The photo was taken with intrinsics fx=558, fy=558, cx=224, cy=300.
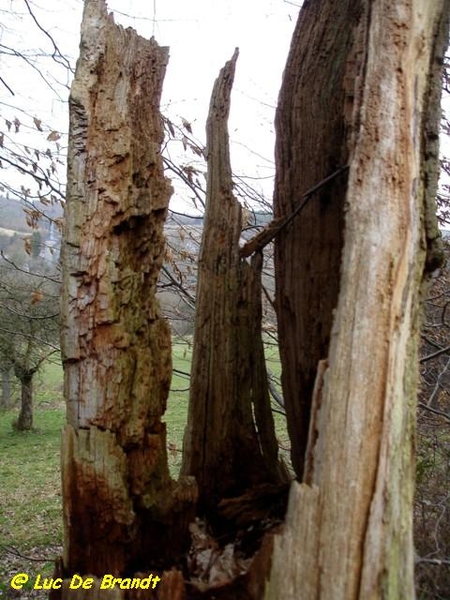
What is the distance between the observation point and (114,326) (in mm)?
1763

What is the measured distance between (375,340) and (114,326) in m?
0.83

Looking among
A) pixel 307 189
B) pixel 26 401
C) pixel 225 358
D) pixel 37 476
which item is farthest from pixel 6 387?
pixel 307 189

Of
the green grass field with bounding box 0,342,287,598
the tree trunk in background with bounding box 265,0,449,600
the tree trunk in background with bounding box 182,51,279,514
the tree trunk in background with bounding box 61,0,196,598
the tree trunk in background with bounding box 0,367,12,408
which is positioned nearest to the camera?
the tree trunk in background with bounding box 265,0,449,600

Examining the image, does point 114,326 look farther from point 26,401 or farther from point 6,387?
point 6,387

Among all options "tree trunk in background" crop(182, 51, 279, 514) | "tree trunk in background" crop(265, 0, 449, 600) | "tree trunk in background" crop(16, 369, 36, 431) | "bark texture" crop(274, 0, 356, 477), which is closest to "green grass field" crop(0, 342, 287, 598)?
"tree trunk in background" crop(16, 369, 36, 431)

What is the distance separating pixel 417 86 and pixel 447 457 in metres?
4.44

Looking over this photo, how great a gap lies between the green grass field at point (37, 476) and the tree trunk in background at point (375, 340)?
2.78 metres

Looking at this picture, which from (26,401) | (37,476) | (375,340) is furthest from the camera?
(26,401)

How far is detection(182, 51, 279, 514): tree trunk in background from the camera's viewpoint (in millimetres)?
2076

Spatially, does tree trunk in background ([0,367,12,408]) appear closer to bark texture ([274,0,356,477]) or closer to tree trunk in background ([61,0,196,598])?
bark texture ([274,0,356,477])

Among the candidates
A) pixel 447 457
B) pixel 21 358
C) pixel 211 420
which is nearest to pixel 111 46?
pixel 211 420

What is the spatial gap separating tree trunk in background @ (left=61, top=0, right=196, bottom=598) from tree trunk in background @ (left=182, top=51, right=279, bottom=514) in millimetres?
195

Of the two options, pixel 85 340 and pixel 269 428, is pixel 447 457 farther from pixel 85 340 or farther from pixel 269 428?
pixel 85 340

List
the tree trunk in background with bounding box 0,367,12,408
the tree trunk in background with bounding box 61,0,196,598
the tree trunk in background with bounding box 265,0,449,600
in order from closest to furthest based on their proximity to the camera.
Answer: the tree trunk in background with bounding box 265,0,449,600
the tree trunk in background with bounding box 61,0,196,598
the tree trunk in background with bounding box 0,367,12,408
